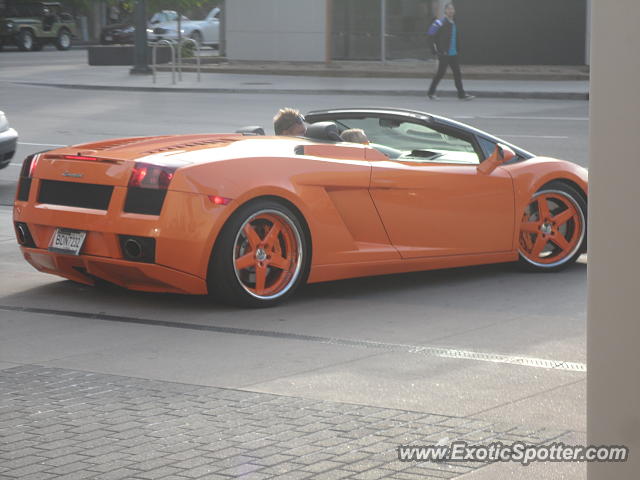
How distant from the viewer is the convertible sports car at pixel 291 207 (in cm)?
718

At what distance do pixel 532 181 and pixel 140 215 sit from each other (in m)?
2.93

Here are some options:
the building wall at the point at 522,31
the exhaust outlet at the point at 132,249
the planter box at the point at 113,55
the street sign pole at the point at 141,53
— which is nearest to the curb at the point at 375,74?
the street sign pole at the point at 141,53

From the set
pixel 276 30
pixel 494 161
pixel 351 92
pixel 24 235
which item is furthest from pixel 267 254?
pixel 276 30

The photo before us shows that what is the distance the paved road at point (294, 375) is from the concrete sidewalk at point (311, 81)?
19079 mm

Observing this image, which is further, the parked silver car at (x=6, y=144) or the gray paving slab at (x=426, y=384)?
the parked silver car at (x=6, y=144)

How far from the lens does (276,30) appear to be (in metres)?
36.5

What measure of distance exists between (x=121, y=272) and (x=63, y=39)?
48545mm

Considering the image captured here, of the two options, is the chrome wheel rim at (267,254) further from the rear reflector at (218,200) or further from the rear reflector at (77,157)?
the rear reflector at (77,157)

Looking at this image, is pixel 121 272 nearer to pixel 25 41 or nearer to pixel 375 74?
pixel 375 74

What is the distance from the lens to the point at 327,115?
8.95m

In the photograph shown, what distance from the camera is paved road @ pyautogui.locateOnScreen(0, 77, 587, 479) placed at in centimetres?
468

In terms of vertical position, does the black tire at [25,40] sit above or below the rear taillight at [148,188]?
above

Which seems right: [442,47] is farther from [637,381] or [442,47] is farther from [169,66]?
[637,381]

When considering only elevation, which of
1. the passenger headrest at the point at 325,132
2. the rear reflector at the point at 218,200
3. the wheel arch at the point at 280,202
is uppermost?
the passenger headrest at the point at 325,132
